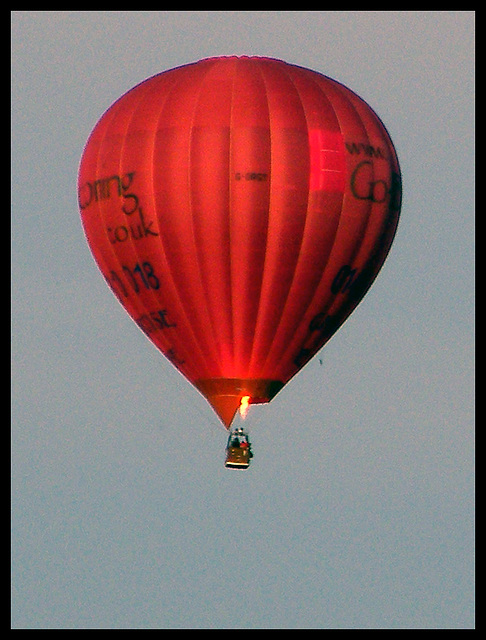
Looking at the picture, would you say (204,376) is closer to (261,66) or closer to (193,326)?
(193,326)

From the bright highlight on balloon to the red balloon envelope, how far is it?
6.9 inches

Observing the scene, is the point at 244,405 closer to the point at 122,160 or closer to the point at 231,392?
the point at 231,392

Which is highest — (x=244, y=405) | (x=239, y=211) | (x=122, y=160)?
Answer: (x=122, y=160)

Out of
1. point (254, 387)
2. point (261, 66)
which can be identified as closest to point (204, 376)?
point (254, 387)

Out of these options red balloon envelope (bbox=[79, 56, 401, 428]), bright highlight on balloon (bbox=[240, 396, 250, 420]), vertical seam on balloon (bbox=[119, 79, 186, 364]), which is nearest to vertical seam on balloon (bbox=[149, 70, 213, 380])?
red balloon envelope (bbox=[79, 56, 401, 428])

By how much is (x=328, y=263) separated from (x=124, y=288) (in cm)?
435

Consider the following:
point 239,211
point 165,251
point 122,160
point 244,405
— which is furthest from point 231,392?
point 122,160

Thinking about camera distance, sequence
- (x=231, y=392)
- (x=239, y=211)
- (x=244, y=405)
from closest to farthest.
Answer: (x=239, y=211), (x=231, y=392), (x=244, y=405)

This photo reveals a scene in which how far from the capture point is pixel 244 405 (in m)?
84.8

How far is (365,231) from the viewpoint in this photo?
84.6 metres

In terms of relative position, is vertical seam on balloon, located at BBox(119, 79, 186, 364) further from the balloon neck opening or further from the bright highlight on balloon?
the bright highlight on balloon

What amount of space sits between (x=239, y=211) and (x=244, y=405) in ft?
13.7

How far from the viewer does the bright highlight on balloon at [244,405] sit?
278 feet

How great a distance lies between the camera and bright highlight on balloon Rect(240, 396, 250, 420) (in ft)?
278
